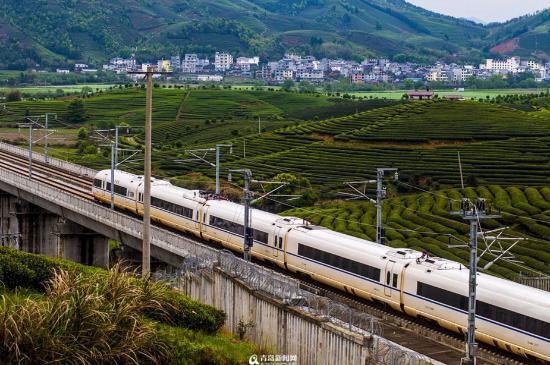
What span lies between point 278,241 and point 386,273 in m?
9.75

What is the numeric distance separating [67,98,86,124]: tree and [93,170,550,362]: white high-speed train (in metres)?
119

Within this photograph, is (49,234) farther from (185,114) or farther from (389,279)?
(185,114)

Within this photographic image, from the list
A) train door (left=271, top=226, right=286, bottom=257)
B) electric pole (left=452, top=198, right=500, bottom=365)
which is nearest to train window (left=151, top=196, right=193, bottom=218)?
train door (left=271, top=226, right=286, bottom=257)

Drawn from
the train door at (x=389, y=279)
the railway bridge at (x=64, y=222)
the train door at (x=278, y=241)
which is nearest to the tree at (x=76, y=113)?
the railway bridge at (x=64, y=222)

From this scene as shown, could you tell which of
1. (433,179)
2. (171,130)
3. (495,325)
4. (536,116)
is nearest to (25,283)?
(495,325)

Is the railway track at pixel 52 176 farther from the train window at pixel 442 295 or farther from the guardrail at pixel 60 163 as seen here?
the train window at pixel 442 295

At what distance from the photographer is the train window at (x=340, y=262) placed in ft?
130

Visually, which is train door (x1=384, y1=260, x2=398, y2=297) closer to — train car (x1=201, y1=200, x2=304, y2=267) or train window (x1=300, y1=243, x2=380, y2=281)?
train window (x1=300, y1=243, x2=380, y2=281)

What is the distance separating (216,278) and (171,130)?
12571 centimetres

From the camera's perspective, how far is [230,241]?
5203 centimetres

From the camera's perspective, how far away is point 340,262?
41812 mm

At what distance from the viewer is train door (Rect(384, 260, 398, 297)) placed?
38.2m

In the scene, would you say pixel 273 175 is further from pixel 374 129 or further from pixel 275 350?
pixel 275 350

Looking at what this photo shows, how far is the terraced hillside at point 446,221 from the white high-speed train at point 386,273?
1281cm
